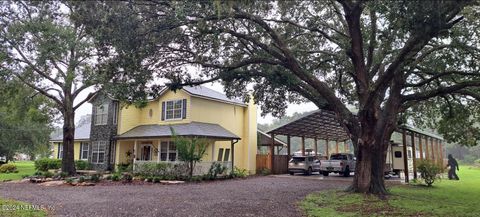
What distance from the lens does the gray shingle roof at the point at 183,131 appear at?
23.9 m

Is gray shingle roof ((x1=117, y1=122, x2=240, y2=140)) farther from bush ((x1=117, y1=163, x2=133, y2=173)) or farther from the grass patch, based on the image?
the grass patch

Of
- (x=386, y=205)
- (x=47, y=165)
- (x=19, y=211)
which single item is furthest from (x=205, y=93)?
(x=19, y=211)

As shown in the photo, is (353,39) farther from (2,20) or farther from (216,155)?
(2,20)

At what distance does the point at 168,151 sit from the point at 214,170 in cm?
457

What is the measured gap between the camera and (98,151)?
99.6 ft

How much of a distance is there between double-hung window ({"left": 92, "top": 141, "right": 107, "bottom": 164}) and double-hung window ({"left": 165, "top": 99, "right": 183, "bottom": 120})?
6598 mm

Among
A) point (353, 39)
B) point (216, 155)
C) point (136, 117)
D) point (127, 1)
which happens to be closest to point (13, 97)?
point (136, 117)

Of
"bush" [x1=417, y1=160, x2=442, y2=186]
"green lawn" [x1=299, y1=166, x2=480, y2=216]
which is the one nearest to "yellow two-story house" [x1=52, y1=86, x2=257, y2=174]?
"bush" [x1=417, y1=160, x2=442, y2=186]

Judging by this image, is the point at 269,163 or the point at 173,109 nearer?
the point at 173,109

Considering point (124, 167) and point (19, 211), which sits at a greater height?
point (124, 167)

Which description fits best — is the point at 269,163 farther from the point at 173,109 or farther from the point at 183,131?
the point at 173,109

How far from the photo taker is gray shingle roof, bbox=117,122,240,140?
23936 mm

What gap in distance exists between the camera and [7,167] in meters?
31.6

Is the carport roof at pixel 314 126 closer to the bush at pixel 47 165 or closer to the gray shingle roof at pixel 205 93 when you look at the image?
the gray shingle roof at pixel 205 93
